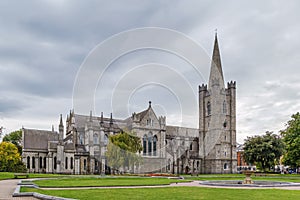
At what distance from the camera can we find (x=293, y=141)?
60.2 metres

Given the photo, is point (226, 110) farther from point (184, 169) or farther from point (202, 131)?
point (184, 169)

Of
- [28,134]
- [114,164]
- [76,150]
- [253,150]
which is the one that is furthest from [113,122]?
[253,150]

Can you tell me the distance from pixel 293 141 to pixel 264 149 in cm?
1620

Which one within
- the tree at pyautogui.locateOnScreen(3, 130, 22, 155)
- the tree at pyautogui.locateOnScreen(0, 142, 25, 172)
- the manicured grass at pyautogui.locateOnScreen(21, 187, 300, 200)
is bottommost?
the tree at pyautogui.locateOnScreen(0, 142, 25, 172)

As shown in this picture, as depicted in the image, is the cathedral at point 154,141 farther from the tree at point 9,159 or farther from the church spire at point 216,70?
the tree at point 9,159

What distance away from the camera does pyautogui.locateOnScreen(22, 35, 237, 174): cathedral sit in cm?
6975

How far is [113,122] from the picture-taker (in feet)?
265

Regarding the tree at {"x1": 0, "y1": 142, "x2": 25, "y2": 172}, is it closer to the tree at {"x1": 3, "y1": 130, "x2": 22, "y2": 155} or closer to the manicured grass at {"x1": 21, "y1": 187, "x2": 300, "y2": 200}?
the tree at {"x1": 3, "y1": 130, "x2": 22, "y2": 155}

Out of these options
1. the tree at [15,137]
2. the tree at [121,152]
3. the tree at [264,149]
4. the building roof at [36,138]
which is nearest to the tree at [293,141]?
the tree at [264,149]

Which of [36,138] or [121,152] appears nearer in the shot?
[121,152]

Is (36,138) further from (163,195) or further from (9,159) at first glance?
(163,195)

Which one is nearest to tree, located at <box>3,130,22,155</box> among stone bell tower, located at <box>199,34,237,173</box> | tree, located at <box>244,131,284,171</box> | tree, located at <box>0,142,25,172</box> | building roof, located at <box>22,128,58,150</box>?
building roof, located at <box>22,128,58,150</box>

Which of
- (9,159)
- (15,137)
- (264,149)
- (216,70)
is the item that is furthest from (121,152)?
(15,137)

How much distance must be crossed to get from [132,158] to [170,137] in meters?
31.0
